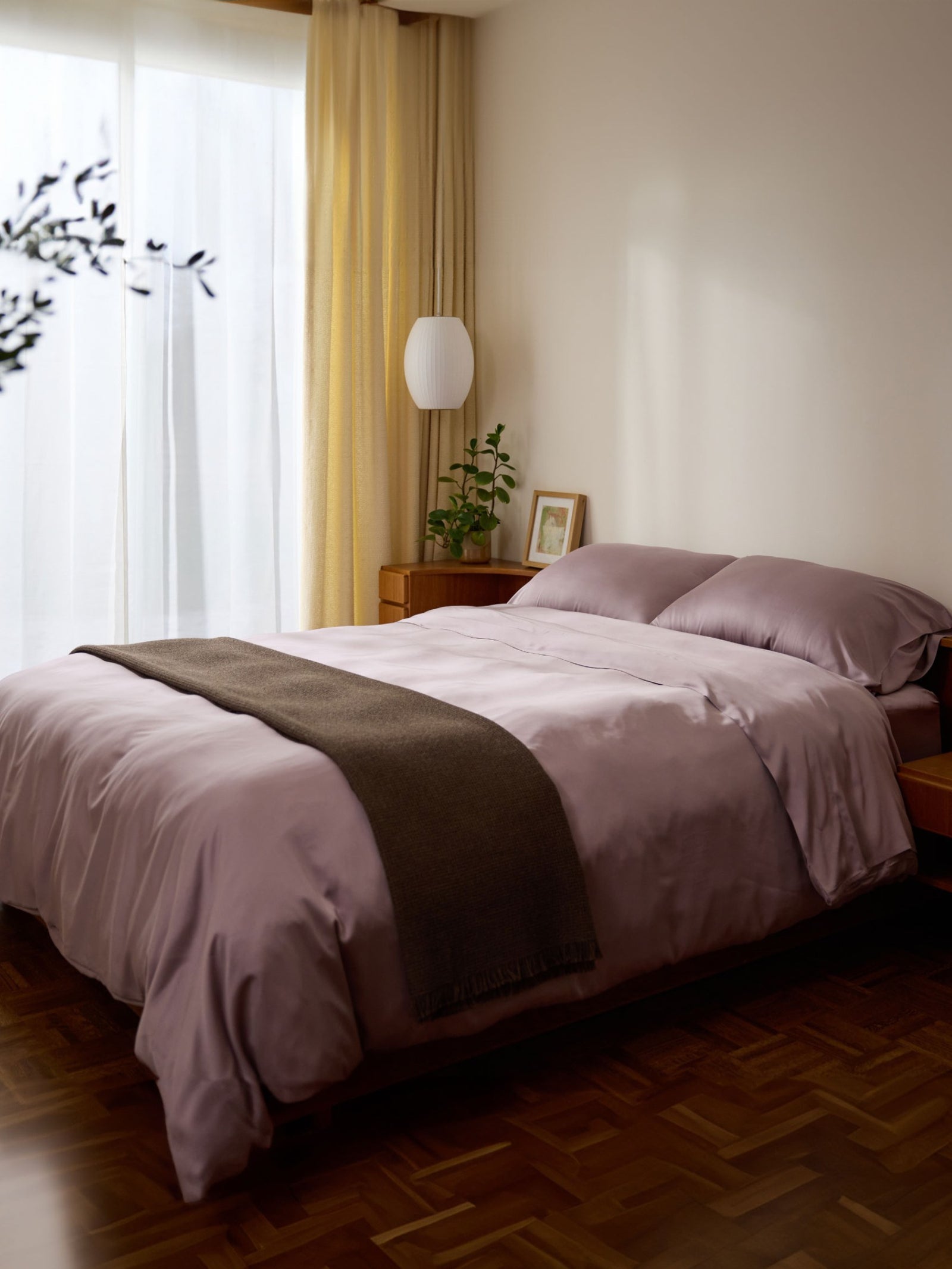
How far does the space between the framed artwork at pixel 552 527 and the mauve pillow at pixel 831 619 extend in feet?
4.07

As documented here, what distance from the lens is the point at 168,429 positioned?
15.0 ft

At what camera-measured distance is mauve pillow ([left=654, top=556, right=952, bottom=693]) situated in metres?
3.01

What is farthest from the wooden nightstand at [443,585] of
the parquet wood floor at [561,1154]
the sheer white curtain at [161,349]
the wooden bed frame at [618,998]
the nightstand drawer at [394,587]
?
the parquet wood floor at [561,1154]

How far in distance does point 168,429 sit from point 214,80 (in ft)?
4.34

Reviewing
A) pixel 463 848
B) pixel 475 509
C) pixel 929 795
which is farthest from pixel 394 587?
pixel 463 848

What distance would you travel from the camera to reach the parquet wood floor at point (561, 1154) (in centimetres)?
180

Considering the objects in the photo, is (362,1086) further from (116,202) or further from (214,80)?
(214,80)

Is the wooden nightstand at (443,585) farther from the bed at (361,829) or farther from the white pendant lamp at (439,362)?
the bed at (361,829)

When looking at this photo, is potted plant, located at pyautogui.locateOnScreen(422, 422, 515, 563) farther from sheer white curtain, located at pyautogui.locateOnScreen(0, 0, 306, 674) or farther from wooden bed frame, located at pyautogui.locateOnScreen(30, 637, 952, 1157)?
wooden bed frame, located at pyautogui.locateOnScreen(30, 637, 952, 1157)

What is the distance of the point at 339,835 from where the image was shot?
2053 mm

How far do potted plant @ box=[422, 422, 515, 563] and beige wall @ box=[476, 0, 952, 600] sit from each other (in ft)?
0.38

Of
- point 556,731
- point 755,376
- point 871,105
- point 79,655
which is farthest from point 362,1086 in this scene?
point 871,105

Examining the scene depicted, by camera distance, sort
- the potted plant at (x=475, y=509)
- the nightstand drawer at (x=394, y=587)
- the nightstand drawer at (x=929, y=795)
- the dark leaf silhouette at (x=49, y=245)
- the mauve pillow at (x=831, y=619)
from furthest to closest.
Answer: the potted plant at (x=475, y=509) → the nightstand drawer at (x=394, y=587) → the dark leaf silhouette at (x=49, y=245) → the mauve pillow at (x=831, y=619) → the nightstand drawer at (x=929, y=795)

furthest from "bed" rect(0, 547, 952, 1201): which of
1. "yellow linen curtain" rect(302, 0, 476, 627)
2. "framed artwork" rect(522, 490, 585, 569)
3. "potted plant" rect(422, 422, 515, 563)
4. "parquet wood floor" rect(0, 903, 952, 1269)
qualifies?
"yellow linen curtain" rect(302, 0, 476, 627)
